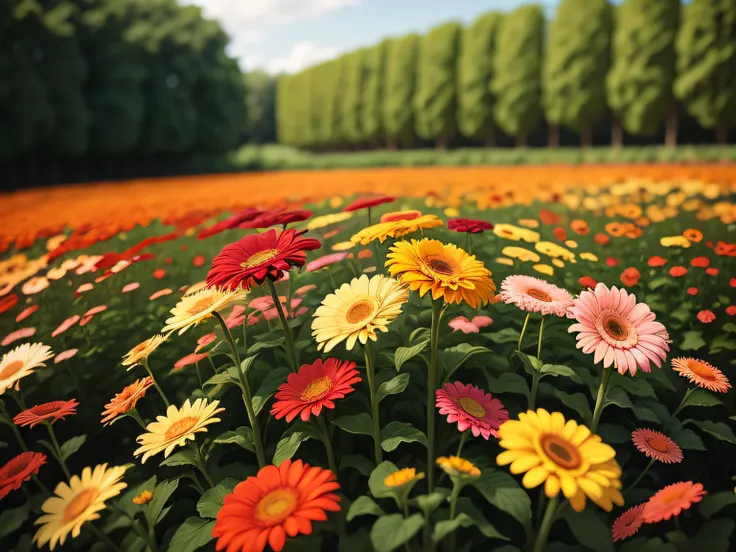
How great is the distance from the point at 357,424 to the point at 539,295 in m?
0.63

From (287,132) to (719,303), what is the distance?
36.6m

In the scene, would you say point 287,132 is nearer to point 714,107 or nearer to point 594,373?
point 714,107

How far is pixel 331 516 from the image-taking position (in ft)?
3.89

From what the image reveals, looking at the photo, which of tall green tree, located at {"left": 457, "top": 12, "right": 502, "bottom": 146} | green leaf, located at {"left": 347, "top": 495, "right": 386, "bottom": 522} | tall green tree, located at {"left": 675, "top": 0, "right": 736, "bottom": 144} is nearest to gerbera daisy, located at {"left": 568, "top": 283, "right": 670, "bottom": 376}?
green leaf, located at {"left": 347, "top": 495, "right": 386, "bottom": 522}

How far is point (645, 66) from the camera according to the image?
16.0 meters

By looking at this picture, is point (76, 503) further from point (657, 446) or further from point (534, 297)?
point (657, 446)

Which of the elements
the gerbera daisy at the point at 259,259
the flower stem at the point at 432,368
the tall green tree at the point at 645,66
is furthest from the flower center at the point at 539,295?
the tall green tree at the point at 645,66

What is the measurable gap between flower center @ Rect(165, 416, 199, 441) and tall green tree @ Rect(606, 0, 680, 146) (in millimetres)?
19079

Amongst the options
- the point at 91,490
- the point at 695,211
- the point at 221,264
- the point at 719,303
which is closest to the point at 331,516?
the point at 91,490

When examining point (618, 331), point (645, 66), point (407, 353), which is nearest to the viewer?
point (618, 331)

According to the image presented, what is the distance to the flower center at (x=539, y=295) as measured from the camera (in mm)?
1294

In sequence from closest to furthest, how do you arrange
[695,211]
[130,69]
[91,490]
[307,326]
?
[91,490] → [307,326] → [695,211] → [130,69]

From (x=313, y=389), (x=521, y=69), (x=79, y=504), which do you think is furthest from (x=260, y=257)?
(x=521, y=69)

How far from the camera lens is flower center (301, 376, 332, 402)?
1160 mm
